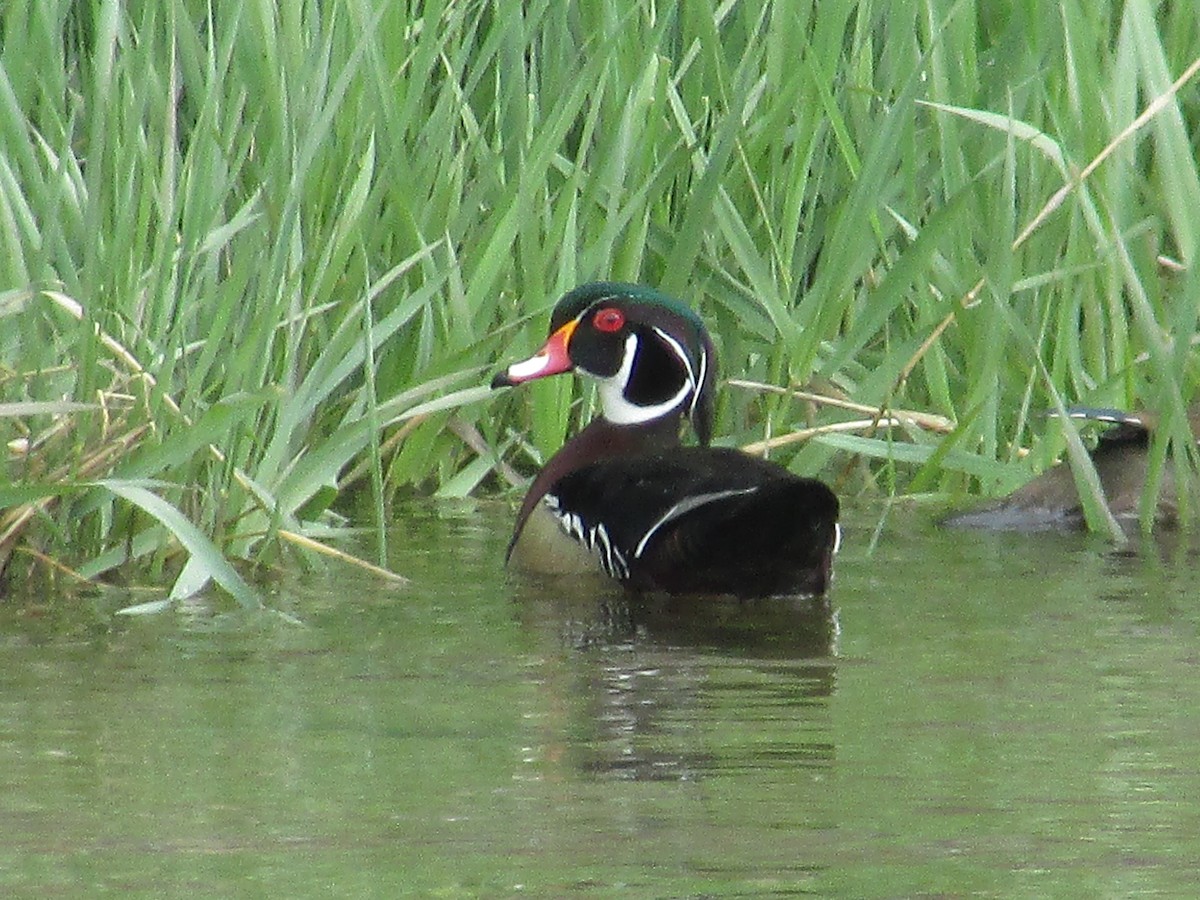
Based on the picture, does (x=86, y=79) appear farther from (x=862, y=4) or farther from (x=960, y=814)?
(x=960, y=814)

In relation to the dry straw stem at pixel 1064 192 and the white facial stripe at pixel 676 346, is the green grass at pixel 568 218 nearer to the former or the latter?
the dry straw stem at pixel 1064 192

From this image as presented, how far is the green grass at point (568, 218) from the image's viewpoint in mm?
6023

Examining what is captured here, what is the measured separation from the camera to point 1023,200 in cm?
773

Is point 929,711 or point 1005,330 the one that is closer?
point 929,711

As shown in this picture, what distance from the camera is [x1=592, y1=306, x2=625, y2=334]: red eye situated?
7.12 metres

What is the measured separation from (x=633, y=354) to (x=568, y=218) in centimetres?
38

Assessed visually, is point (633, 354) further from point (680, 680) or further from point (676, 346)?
point (680, 680)

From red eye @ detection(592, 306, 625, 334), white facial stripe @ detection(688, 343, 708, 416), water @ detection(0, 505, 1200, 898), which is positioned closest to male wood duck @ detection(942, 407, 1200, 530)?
water @ detection(0, 505, 1200, 898)

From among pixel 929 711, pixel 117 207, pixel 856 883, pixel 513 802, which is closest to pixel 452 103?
pixel 117 207

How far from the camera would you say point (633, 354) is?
7293 mm

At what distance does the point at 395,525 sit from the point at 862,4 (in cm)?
190

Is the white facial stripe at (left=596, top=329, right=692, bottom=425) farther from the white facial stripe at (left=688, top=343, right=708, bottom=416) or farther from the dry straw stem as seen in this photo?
the dry straw stem

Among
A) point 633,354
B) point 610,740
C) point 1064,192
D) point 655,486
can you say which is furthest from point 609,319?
point 610,740

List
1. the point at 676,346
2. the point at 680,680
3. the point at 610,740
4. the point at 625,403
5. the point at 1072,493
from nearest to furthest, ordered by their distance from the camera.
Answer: the point at 610,740 < the point at 680,680 < the point at 1072,493 < the point at 676,346 < the point at 625,403
